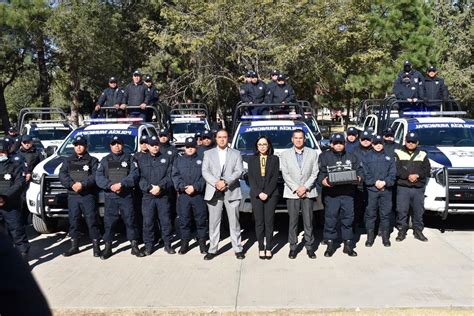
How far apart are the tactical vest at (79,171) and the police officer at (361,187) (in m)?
3.75

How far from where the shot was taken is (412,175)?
7.67 m

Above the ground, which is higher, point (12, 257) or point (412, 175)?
point (12, 257)

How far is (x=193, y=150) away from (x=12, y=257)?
626 cm

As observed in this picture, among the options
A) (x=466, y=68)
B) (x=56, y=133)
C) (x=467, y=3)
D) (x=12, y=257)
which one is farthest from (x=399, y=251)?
(x=467, y=3)

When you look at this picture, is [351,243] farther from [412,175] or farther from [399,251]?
[412,175]

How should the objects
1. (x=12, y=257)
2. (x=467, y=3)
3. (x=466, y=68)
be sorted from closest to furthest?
(x=12, y=257), (x=466, y=68), (x=467, y=3)

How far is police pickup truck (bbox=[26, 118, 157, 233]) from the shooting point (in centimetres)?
773

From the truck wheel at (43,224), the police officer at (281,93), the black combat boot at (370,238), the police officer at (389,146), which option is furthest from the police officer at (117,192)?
the police officer at (281,93)

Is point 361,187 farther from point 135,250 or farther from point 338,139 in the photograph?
point 135,250

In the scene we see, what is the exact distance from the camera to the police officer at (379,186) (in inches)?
299

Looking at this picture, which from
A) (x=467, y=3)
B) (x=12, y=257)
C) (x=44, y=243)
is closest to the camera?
(x=12, y=257)

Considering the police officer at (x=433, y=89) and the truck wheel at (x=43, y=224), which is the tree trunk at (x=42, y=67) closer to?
the truck wheel at (x=43, y=224)

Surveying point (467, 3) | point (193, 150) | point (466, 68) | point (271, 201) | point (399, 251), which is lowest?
point (399, 251)

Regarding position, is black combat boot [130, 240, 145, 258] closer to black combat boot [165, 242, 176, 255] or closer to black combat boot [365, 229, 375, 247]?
black combat boot [165, 242, 176, 255]
